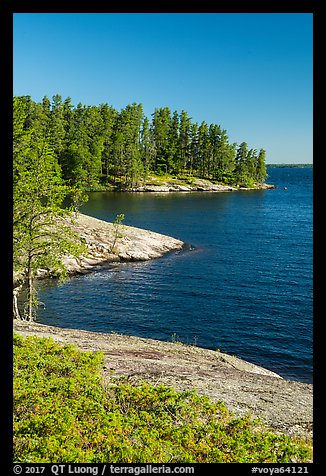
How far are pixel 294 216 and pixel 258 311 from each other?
2137 inches

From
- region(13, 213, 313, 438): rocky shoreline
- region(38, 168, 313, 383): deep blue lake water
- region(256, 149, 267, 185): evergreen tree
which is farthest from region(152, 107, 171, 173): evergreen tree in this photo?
region(13, 213, 313, 438): rocky shoreline

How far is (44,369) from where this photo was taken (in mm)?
10977

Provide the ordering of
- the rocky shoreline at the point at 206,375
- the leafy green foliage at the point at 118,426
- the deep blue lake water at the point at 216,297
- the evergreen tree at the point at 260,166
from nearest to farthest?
the leafy green foliage at the point at 118,426
the rocky shoreline at the point at 206,375
the deep blue lake water at the point at 216,297
the evergreen tree at the point at 260,166

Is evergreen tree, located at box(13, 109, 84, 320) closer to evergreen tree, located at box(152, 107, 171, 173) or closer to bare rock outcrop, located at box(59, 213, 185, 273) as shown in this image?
bare rock outcrop, located at box(59, 213, 185, 273)

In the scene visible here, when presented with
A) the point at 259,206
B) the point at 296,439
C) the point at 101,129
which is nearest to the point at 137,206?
the point at 259,206

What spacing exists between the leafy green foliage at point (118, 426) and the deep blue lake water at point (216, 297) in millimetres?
15670

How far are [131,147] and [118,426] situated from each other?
119 m

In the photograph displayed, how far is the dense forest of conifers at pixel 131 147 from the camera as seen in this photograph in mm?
113312

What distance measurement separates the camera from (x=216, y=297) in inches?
1387

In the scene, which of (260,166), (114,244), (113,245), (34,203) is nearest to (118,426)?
(34,203)

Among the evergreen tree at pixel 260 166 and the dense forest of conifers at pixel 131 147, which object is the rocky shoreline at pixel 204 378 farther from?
the evergreen tree at pixel 260 166

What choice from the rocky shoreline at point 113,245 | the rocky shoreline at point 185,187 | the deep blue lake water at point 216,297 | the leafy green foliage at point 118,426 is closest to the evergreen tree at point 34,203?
the deep blue lake water at point 216,297

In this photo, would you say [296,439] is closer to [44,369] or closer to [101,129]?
[44,369]

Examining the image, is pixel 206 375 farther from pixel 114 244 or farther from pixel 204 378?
pixel 114 244
